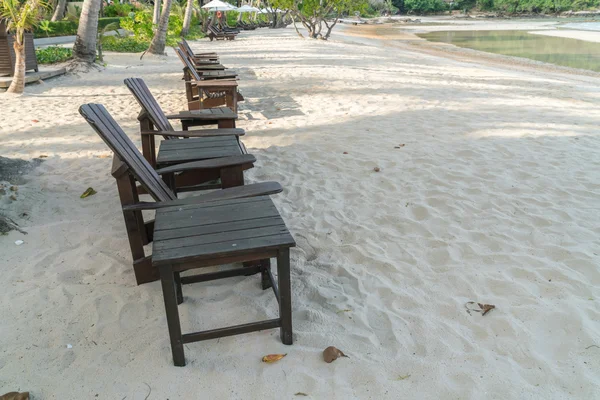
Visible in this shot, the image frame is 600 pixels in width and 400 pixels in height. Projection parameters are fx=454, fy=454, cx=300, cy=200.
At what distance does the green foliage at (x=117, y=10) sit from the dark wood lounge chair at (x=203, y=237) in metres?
27.5

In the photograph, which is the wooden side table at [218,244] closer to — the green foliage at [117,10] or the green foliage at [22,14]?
the green foliage at [22,14]

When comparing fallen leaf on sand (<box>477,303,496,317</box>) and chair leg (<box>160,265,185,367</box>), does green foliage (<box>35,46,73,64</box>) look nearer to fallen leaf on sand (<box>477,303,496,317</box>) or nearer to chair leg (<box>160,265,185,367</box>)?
chair leg (<box>160,265,185,367</box>)

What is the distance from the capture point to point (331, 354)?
80.0 inches

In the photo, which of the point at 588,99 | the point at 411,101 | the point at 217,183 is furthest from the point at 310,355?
the point at 588,99

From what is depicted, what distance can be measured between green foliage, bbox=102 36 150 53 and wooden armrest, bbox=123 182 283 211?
15.0m

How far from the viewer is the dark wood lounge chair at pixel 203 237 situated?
6.03ft

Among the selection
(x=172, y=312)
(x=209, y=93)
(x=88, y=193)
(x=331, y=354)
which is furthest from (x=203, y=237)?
(x=209, y=93)

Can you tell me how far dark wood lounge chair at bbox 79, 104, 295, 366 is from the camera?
1837mm

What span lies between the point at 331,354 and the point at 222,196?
989 mm

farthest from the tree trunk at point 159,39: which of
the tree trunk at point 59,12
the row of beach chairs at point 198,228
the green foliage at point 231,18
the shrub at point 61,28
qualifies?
the green foliage at point 231,18

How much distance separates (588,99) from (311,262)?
7.49 metres

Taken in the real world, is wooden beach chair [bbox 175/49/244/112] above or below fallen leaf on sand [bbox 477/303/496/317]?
above

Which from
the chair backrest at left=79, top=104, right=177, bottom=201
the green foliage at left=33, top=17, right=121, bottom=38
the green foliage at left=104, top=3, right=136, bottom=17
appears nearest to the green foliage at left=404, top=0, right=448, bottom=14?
the green foliage at left=104, top=3, right=136, bottom=17

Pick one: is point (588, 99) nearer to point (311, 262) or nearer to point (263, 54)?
point (311, 262)
